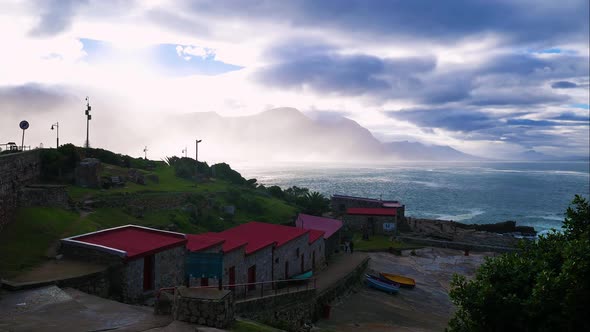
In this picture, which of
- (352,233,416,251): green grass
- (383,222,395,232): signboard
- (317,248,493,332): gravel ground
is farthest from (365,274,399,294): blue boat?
(383,222,395,232): signboard

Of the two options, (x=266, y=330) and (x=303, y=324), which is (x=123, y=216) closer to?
(x=303, y=324)

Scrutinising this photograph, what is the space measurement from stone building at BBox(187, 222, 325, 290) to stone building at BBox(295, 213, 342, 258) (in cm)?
236

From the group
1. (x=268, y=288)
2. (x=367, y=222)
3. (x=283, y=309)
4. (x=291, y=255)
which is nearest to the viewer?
(x=283, y=309)

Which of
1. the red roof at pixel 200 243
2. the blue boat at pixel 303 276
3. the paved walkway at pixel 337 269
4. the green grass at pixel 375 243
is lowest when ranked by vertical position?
the green grass at pixel 375 243

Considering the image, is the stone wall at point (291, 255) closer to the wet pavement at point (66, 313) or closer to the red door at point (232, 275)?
the red door at point (232, 275)

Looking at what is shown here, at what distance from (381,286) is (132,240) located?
21.6 meters

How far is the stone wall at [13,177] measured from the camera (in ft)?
69.5

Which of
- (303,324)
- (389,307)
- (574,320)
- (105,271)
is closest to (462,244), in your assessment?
(389,307)

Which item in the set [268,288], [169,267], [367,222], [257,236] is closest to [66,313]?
[169,267]

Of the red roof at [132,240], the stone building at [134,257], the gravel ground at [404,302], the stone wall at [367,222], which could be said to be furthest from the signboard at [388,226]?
the stone building at [134,257]

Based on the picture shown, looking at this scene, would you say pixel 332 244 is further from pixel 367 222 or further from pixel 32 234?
pixel 32 234

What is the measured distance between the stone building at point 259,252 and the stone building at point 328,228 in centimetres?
236

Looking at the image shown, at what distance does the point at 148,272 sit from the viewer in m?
18.3

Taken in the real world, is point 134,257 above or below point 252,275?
above
